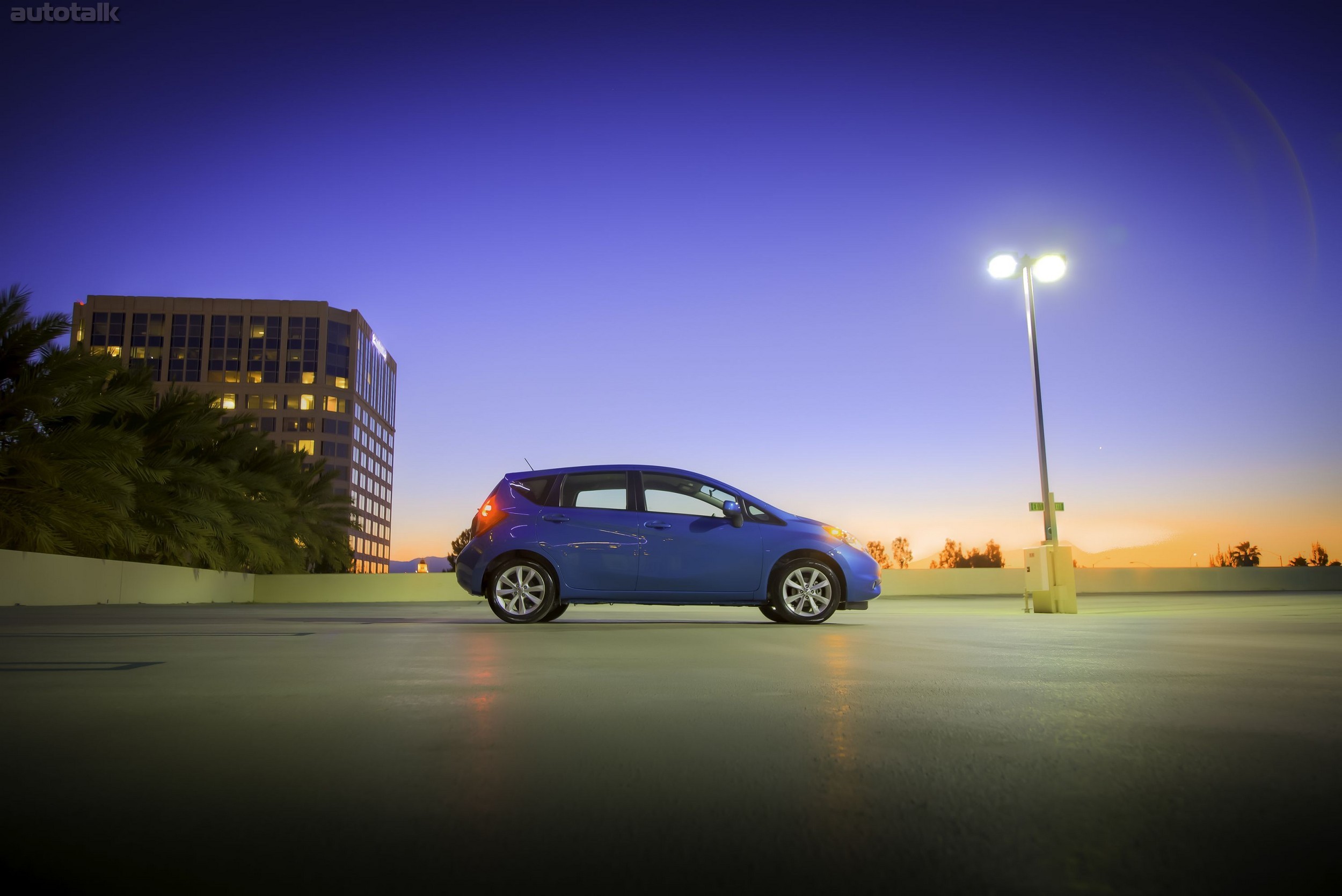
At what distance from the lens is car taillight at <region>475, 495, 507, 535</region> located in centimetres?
1145

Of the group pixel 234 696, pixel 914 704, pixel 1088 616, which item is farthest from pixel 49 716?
Result: pixel 1088 616

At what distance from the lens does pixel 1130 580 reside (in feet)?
120

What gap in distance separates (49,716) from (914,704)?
3677 mm

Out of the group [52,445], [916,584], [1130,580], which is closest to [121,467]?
[52,445]

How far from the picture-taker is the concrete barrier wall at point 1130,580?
3522 cm

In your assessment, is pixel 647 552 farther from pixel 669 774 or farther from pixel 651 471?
pixel 669 774

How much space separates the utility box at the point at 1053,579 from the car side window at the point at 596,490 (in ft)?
27.8

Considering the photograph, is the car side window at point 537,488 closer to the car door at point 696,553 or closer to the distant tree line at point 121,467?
the car door at point 696,553

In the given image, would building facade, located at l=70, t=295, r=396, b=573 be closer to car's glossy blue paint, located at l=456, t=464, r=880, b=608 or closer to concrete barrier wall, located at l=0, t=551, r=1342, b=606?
concrete barrier wall, located at l=0, t=551, r=1342, b=606

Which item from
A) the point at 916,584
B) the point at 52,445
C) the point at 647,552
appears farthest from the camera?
the point at 916,584

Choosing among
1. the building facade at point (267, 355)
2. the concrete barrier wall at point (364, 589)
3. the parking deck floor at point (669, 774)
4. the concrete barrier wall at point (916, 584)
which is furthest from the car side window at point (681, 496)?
the building facade at point (267, 355)

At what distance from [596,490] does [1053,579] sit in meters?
8.88

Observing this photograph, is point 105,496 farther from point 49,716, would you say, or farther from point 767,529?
point 49,716

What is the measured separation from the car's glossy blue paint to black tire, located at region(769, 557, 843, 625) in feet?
0.38
